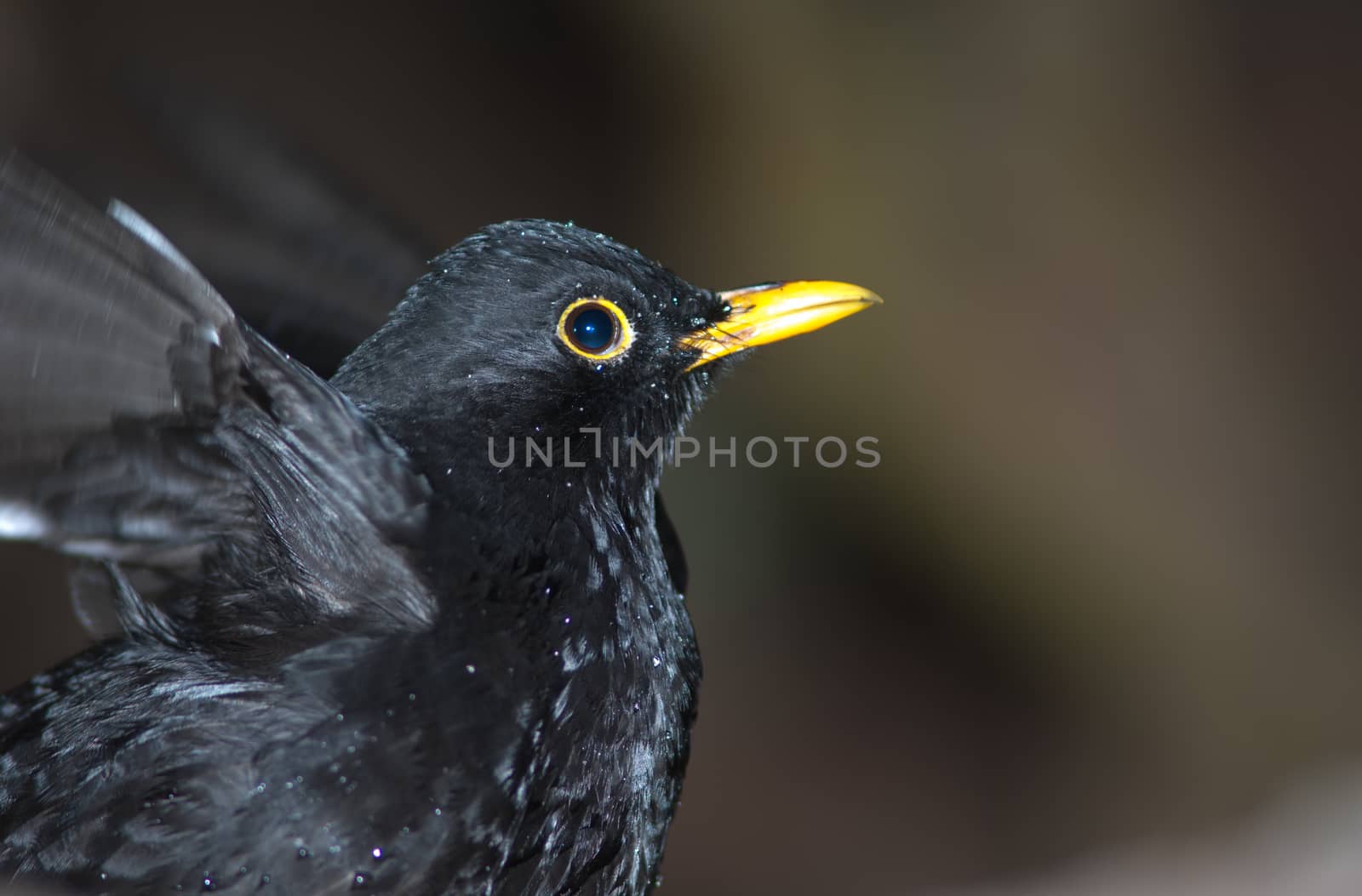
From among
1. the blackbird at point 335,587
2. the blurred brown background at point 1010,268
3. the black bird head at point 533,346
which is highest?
the blurred brown background at point 1010,268

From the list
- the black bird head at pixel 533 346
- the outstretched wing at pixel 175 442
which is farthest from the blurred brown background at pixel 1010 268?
the outstretched wing at pixel 175 442

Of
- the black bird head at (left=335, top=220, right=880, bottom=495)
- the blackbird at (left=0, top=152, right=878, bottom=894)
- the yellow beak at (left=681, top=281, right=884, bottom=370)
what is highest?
the yellow beak at (left=681, top=281, right=884, bottom=370)

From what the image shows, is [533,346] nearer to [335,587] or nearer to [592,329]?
[592,329]

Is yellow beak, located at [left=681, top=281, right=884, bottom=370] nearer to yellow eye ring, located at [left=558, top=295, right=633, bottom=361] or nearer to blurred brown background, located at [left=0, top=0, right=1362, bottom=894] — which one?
yellow eye ring, located at [left=558, top=295, right=633, bottom=361]

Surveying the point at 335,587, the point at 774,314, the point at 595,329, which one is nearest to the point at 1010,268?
the point at 774,314

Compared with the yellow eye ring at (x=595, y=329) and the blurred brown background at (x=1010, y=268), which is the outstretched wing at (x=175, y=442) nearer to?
the yellow eye ring at (x=595, y=329)

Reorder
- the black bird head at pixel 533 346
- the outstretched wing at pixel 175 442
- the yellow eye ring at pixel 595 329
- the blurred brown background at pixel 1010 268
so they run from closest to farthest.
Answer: the outstretched wing at pixel 175 442, the black bird head at pixel 533 346, the yellow eye ring at pixel 595 329, the blurred brown background at pixel 1010 268

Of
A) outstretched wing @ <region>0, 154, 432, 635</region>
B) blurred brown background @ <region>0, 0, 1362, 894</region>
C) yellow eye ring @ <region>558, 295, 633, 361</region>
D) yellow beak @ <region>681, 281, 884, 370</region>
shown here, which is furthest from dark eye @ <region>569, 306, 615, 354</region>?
blurred brown background @ <region>0, 0, 1362, 894</region>

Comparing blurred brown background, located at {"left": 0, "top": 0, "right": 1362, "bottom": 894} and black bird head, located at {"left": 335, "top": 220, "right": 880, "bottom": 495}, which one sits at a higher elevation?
blurred brown background, located at {"left": 0, "top": 0, "right": 1362, "bottom": 894}
